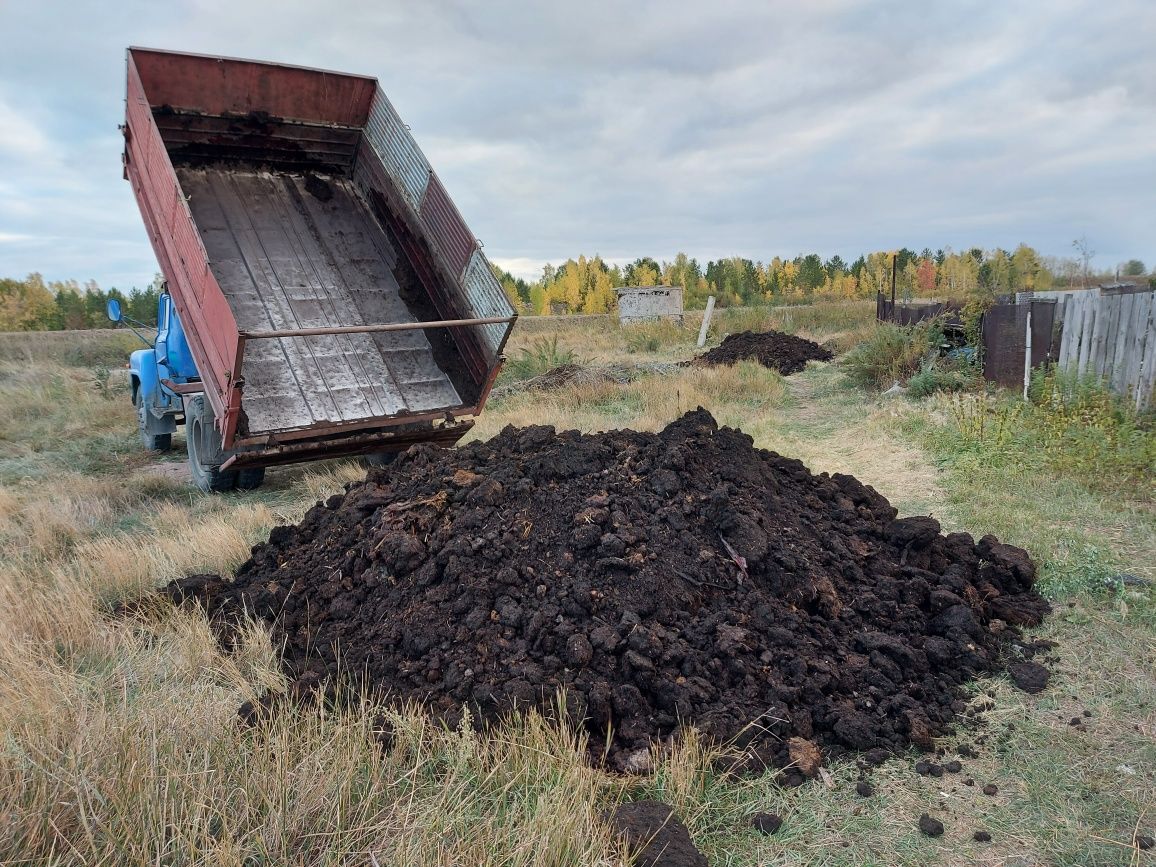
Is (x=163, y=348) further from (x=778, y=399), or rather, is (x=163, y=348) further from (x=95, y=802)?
(x=778, y=399)

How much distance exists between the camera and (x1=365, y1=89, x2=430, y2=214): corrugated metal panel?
7406mm

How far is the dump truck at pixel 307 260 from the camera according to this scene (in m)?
6.64

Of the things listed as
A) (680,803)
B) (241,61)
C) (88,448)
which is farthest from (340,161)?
(680,803)

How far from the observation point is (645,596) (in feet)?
12.6

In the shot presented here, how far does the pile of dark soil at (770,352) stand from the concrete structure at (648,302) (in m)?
8.31

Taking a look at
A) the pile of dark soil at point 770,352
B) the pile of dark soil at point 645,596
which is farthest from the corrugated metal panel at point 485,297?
the pile of dark soil at point 770,352

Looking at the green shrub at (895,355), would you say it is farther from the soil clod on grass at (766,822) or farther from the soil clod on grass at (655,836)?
the soil clod on grass at (655,836)

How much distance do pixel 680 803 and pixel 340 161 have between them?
25.2ft

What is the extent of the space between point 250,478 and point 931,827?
7.09m

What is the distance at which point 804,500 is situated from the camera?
518cm

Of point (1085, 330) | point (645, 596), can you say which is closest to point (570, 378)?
point (1085, 330)

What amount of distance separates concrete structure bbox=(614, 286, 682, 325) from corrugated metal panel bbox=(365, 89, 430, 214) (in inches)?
809

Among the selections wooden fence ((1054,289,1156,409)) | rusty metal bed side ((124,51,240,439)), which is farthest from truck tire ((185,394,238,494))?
wooden fence ((1054,289,1156,409))

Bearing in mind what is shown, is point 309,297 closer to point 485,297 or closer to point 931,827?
point 485,297
